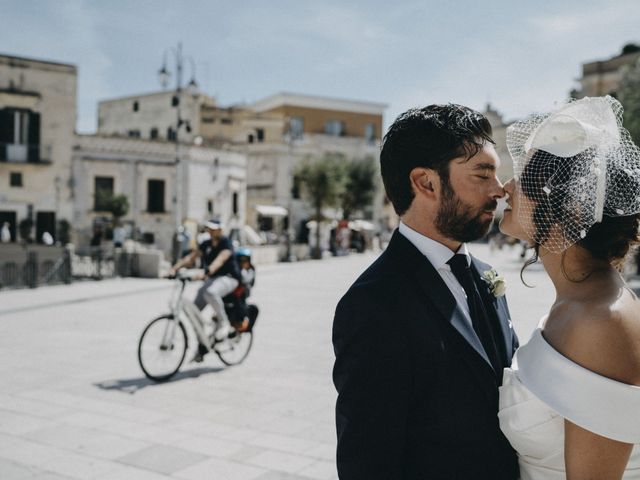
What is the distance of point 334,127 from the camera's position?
5878 cm

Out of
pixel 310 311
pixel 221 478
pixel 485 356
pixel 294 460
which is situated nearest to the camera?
pixel 485 356

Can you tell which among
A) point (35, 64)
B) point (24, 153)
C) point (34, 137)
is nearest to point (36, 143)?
point (34, 137)

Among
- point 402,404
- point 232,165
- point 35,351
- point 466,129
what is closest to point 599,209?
point 466,129

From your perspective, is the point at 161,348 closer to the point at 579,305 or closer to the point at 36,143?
the point at 579,305

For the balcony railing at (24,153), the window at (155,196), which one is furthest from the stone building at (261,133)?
the balcony railing at (24,153)

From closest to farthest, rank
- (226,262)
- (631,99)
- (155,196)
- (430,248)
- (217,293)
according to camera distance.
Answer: (430,248) → (217,293) → (226,262) → (631,99) → (155,196)

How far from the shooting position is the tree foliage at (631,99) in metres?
22.3

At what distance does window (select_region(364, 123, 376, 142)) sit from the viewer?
60.3 m

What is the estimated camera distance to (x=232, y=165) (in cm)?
3944

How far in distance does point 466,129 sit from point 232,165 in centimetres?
3824

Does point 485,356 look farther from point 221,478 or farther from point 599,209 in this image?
point 221,478

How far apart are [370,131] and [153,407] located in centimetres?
5615

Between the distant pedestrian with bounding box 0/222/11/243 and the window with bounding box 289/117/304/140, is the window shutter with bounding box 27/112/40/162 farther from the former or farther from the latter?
the window with bounding box 289/117/304/140

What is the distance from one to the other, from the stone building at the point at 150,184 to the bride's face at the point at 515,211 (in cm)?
2930
